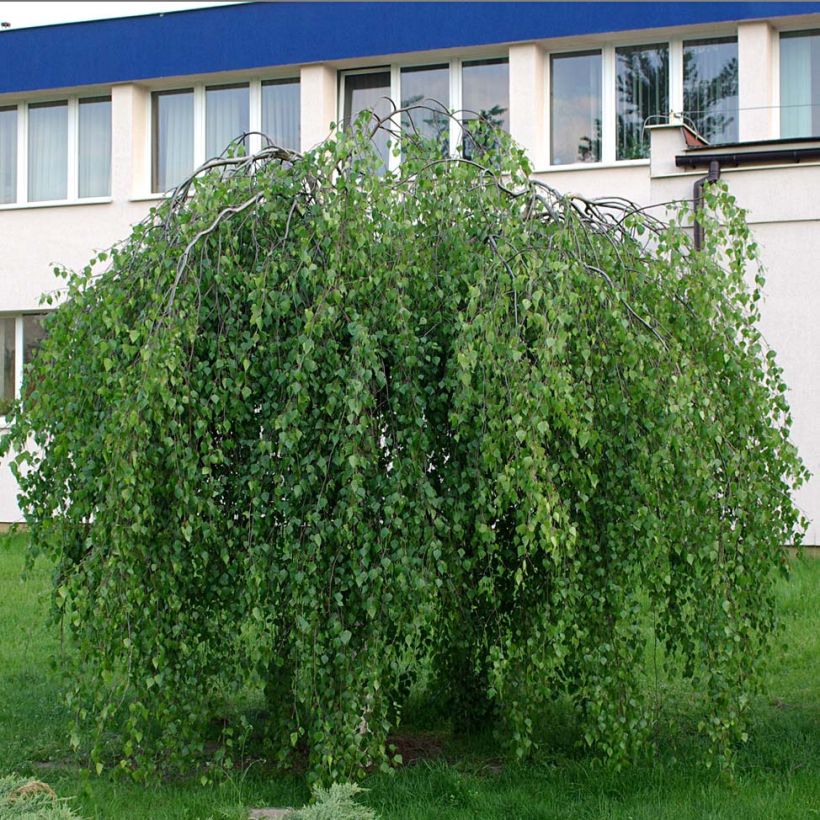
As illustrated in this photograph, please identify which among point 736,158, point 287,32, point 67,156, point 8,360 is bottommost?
point 8,360

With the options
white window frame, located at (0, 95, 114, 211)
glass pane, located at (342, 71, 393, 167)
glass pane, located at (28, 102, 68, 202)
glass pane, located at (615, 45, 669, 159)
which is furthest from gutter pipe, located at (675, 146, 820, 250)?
glass pane, located at (28, 102, 68, 202)

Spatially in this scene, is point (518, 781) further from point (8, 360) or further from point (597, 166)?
point (8, 360)

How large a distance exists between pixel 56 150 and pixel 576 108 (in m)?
6.47

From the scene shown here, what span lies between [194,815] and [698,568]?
245cm

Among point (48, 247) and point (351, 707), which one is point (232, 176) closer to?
point (351, 707)

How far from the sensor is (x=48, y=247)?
49.6 ft

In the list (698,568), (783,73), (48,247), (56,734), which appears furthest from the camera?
(48,247)

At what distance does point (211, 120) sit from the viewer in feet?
48.4

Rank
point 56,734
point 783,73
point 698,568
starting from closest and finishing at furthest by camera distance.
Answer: point 698,568, point 56,734, point 783,73

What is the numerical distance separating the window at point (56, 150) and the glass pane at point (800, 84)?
308 inches

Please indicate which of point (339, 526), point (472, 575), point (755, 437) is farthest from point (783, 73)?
point (339, 526)

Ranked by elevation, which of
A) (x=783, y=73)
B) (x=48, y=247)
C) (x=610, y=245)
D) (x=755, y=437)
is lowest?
(x=755, y=437)

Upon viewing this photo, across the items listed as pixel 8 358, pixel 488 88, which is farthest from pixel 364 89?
pixel 8 358

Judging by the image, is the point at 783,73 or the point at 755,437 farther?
the point at 783,73
